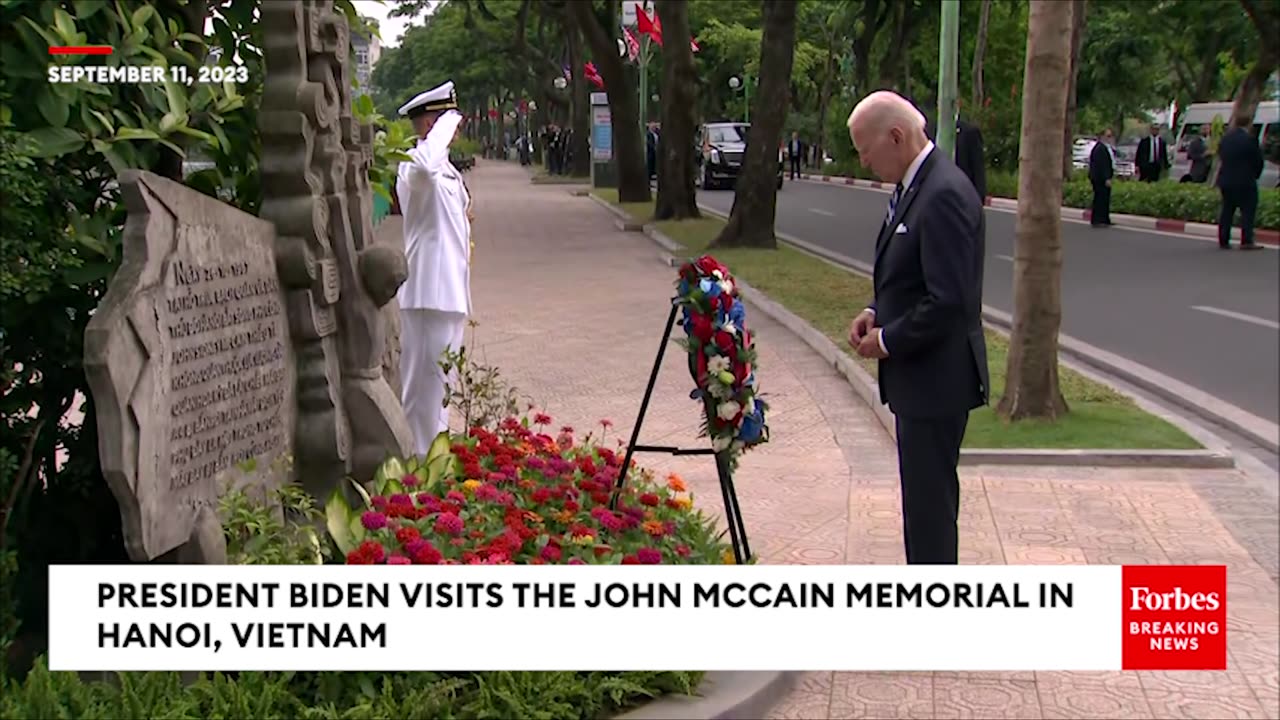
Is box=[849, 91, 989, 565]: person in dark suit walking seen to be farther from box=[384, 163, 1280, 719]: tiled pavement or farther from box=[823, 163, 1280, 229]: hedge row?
box=[823, 163, 1280, 229]: hedge row

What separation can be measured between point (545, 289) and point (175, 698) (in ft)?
41.8

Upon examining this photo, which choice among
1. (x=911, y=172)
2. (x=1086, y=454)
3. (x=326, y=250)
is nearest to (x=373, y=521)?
(x=326, y=250)

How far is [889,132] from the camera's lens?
4512mm

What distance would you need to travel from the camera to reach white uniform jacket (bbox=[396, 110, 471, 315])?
6.71m

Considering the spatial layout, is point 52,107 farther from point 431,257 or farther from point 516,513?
point 431,257

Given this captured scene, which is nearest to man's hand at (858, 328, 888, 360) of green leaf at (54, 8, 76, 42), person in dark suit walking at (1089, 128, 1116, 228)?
green leaf at (54, 8, 76, 42)

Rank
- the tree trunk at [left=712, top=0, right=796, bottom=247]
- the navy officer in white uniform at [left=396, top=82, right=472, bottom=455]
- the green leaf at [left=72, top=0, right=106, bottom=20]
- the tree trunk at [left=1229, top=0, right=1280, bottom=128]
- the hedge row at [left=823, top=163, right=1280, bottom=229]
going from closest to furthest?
1. the green leaf at [left=72, top=0, right=106, bottom=20]
2. the navy officer in white uniform at [left=396, top=82, right=472, bottom=455]
3. the tree trunk at [left=712, top=0, right=796, bottom=247]
4. the hedge row at [left=823, top=163, right=1280, bottom=229]
5. the tree trunk at [left=1229, top=0, right=1280, bottom=128]

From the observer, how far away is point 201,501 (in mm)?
4191

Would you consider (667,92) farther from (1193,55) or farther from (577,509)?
(1193,55)

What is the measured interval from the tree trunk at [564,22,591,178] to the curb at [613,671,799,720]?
1408 inches

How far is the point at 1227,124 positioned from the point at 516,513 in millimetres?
29551

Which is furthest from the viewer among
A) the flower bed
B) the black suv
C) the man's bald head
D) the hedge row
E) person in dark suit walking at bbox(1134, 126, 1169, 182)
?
the black suv

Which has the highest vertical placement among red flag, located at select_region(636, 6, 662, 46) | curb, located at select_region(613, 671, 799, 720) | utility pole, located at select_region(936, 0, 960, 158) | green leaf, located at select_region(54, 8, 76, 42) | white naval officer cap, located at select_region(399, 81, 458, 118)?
red flag, located at select_region(636, 6, 662, 46)

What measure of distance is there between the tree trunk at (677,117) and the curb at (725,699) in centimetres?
1965
